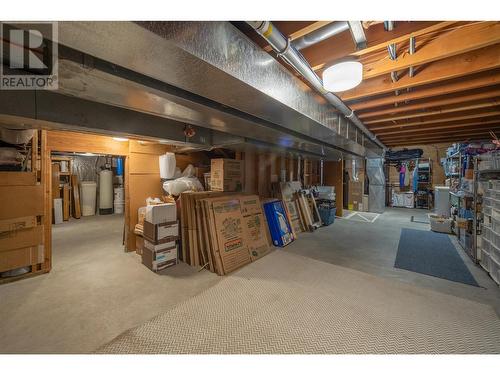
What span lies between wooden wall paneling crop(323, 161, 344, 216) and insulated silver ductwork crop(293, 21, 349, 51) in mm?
5657

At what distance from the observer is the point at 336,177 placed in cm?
660

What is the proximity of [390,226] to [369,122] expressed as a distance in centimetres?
302

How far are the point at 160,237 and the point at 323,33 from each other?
2.66m

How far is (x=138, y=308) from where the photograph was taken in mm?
1917

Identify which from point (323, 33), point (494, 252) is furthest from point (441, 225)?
point (323, 33)

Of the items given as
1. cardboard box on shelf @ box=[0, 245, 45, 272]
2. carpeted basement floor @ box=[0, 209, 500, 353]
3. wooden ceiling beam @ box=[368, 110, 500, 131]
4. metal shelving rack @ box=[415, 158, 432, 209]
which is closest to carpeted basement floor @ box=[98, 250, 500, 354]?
carpeted basement floor @ box=[0, 209, 500, 353]

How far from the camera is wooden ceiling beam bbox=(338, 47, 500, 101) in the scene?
1581mm

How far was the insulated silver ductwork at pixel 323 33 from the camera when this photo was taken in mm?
1141

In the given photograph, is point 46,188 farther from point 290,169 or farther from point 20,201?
point 290,169

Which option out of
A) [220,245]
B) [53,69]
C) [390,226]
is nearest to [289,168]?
[390,226]

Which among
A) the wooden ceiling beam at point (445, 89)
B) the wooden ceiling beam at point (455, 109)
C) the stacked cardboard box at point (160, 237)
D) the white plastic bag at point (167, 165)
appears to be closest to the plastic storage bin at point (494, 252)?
the wooden ceiling beam at point (455, 109)

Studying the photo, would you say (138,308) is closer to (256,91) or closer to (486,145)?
(256,91)

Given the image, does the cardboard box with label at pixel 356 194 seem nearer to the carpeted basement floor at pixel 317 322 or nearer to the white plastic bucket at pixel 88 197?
the carpeted basement floor at pixel 317 322

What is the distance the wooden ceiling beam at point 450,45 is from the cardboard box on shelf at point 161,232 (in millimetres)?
2705
